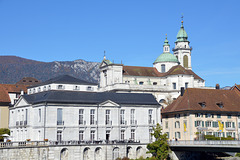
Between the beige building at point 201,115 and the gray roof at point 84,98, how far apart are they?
791 centimetres

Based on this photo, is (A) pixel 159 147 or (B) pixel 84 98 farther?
(B) pixel 84 98

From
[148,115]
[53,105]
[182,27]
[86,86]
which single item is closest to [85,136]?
[53,105]

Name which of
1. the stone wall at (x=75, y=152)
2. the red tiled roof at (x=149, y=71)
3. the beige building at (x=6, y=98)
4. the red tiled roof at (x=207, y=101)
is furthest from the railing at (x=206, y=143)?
the red tiled roof at (x=149, y=71)

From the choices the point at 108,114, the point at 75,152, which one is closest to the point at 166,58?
the point at 108,114

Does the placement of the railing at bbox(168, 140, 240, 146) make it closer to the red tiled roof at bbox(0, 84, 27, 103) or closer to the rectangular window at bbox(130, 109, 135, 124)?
the rectangular window at bbox(130, 109, 135, 124)

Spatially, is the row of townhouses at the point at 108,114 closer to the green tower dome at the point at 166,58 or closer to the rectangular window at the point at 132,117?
the rectangular window at the point at 132,117

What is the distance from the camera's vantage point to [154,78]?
411ft

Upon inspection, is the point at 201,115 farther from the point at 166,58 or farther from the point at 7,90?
the point at 166,58

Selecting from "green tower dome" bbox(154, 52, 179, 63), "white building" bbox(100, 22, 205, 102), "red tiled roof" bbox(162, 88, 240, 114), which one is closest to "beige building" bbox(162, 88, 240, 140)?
"red tiled roof" bbox(162, 88, 240, 114)

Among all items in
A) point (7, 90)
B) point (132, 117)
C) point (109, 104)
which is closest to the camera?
point (109, 104)

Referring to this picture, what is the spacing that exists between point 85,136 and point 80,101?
6.08m

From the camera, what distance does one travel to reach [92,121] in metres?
76.2

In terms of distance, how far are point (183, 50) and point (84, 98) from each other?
73.4 meters

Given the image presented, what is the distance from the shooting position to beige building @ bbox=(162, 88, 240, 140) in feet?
276
